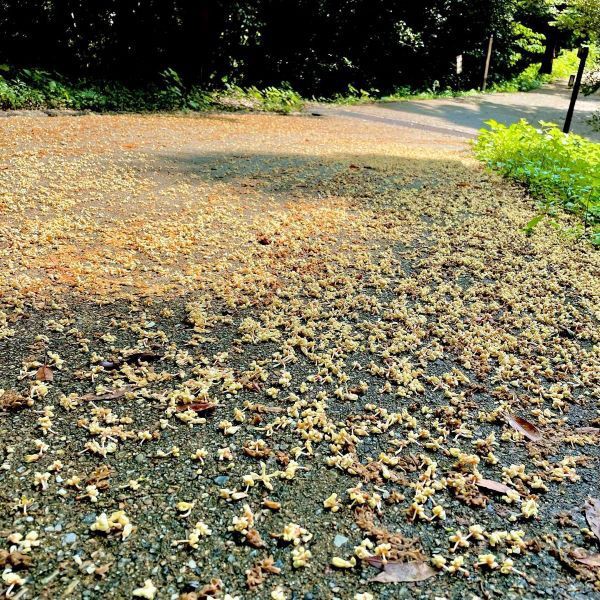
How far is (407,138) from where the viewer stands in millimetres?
7973

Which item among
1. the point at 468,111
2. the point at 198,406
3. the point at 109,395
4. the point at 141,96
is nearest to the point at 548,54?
the point at 468,111

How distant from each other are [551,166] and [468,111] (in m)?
7.18

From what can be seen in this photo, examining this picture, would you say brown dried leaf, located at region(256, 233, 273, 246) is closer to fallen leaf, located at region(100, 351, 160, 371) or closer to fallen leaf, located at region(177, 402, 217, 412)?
fallen leaf, located at region(100, 351, 160, 371)

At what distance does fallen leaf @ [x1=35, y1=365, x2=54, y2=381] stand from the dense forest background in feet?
25.3

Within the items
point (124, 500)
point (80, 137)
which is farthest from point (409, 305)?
point (80, 137)

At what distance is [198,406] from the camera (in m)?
2.05

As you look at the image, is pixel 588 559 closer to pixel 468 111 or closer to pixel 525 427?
pixel 525 427

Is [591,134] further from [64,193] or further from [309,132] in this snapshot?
[64,193]

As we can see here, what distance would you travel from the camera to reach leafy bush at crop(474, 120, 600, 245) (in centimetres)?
465

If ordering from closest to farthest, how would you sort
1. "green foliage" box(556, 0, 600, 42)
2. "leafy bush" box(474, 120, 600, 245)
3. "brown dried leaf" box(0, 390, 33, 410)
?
"brown dried leaf" box(0, 390, 33, 410), "leafy bush" box(474, 120, 600, 245), "green foliage" box(556, 0, 600, 42)

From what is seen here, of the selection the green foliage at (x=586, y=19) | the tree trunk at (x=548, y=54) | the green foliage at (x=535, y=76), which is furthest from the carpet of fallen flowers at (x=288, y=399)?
the tree trunk at (x=548, y=54)

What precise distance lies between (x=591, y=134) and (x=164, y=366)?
987 centimetres

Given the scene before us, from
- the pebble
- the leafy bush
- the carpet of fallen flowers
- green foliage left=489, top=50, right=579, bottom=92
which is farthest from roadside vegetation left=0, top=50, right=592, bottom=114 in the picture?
green foliage left=489, top=50, right=579, bottom=92

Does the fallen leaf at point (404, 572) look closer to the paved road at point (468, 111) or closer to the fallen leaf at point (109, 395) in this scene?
the fallen leaf at point (109, 395)
